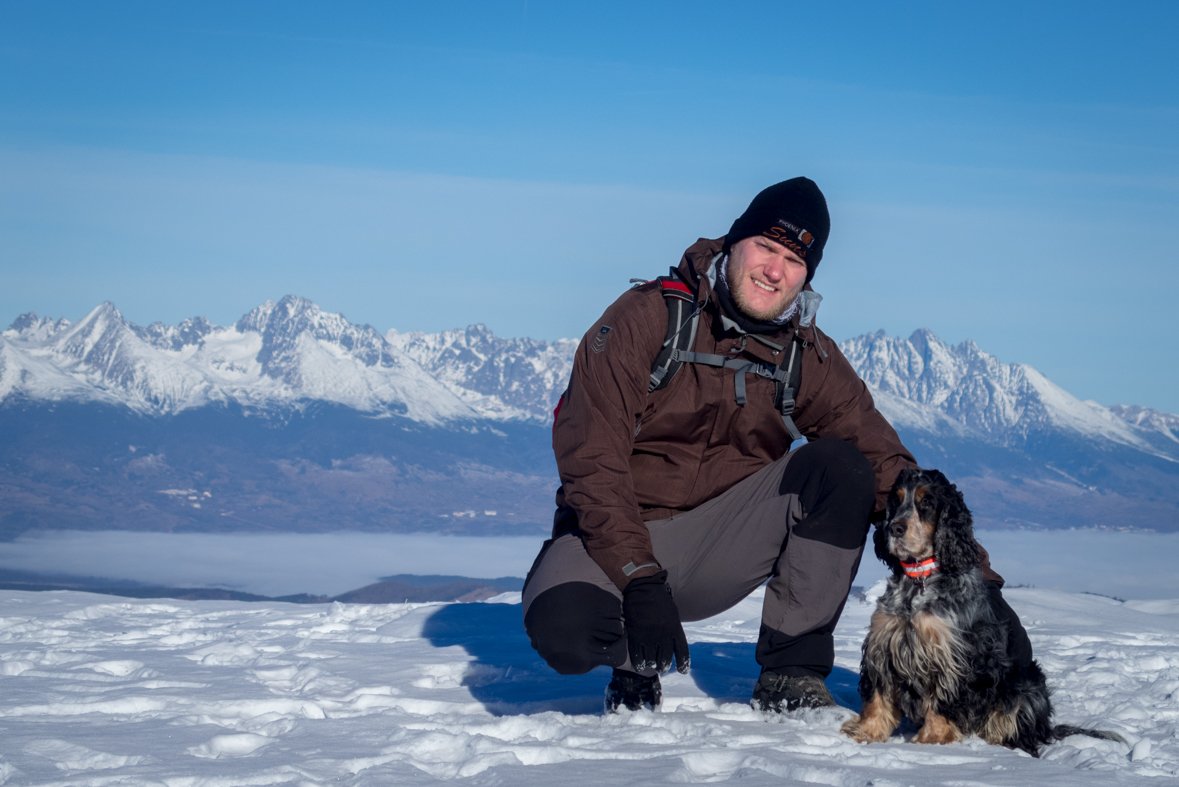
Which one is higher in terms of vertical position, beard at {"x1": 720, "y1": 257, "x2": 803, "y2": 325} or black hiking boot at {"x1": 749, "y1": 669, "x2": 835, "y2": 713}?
beard at {"x1": 720, "y1": 257, "x2": 803, "y2": 325}

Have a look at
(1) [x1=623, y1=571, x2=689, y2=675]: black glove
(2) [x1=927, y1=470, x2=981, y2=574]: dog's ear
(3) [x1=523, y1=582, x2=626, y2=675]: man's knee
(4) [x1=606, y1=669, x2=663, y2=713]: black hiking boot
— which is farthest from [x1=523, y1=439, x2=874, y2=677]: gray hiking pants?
(2) [x1=927, y1=470, x2=981, y2=574]: dog's ear

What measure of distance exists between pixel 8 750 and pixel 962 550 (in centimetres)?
332

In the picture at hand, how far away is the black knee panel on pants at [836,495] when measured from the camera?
3.67m

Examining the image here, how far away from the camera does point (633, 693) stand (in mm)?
3729

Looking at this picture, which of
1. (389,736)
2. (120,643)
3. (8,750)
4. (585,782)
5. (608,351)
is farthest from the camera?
(120,643)

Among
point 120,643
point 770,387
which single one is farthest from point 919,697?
point 120,643

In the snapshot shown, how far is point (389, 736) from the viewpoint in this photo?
130 inches

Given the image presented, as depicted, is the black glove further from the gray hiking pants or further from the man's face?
the man's face

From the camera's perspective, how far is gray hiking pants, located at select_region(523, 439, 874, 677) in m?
3.54

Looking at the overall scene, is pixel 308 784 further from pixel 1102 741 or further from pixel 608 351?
pixel 1102 741

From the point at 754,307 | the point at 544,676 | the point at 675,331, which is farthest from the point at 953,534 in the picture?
the point at 544,676

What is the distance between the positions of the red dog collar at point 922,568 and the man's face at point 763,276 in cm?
114

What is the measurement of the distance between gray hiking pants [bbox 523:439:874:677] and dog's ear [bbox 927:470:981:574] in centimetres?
40

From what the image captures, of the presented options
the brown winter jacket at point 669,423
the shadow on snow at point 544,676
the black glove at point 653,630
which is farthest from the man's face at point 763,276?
the shadow on snow at point 544,676
